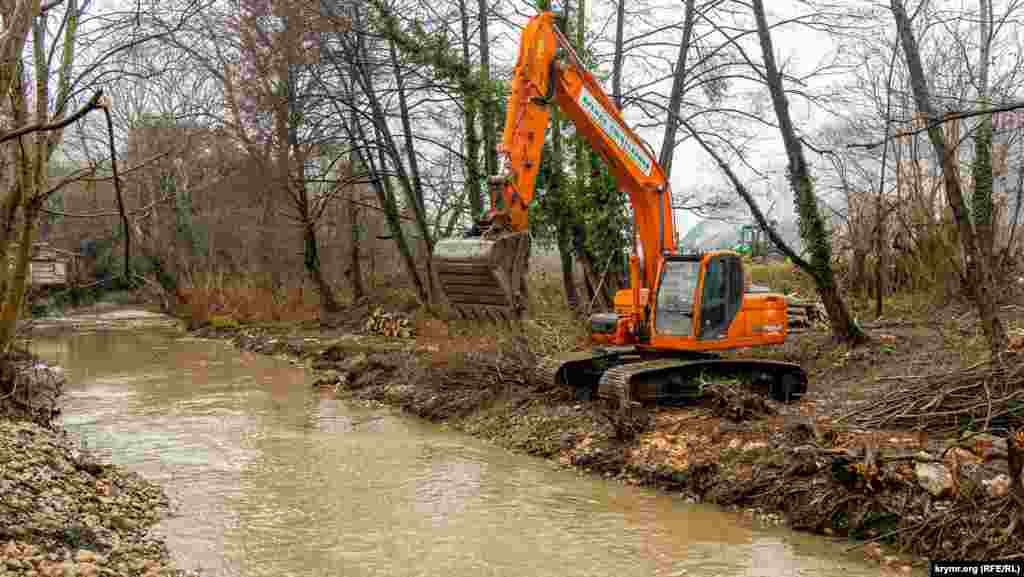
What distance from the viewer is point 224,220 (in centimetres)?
3628

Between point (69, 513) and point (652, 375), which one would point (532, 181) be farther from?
point (69, 513)

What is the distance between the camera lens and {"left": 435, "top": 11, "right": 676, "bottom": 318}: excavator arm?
32.2ft

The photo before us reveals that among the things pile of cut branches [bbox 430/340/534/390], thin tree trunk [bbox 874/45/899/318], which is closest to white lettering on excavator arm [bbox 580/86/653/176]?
pile of cut branches [bbox 430/340/534/390]

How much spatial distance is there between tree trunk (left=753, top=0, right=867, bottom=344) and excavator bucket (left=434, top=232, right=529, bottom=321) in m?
6.81

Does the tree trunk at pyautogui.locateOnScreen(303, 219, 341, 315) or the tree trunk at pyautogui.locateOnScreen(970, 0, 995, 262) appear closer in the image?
the tree trunk at pyautogui.locateOnScreen(970, 0, 995, 262)

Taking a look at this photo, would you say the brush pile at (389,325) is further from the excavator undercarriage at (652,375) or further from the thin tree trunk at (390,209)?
the excavator undercarriage at (652,375)

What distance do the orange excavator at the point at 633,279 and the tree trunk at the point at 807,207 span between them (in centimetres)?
262

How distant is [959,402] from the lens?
905 centimetres

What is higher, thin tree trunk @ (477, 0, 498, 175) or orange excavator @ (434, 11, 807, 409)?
thin tree trunk @ (477, 0, 498, 175)

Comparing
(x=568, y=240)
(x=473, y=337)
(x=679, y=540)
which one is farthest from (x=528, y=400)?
(x=568, y=240)

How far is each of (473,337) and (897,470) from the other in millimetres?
7271

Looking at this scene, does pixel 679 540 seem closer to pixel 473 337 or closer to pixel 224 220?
pixel 473 337

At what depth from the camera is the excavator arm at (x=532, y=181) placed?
32.2 feet

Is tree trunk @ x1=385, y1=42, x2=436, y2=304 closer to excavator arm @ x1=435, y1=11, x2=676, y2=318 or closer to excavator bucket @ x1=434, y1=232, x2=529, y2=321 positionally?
excavator arm @ x1=435, y1=11, x2=676, y2=318
